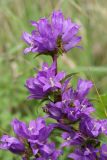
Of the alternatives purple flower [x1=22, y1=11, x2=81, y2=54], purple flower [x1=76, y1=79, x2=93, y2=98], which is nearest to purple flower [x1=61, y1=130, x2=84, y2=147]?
purple flower [x1=76, y1=79, x2=93, y2=98]

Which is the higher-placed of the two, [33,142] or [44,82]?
[44,82]

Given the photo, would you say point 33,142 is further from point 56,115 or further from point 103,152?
point 103,152

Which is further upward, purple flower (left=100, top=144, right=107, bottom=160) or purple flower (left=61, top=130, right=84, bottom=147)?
purple flower (left=61, top=130, right=84, bottom=147)

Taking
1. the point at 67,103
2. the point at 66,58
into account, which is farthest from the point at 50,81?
the point at 66,58

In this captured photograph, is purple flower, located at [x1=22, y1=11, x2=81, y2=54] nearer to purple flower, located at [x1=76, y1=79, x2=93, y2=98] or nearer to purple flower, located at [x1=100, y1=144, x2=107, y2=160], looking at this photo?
purple flower, located at [x1=76, y1=79, x2=93, y2=98]

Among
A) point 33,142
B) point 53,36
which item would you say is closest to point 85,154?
point 33,142

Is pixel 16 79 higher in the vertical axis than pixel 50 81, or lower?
higher

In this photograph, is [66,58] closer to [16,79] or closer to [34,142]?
[16,79]
